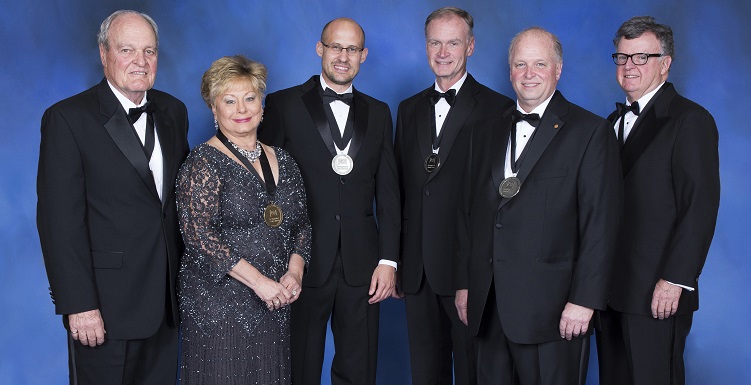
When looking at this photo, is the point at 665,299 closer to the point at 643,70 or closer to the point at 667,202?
the point at 667,202

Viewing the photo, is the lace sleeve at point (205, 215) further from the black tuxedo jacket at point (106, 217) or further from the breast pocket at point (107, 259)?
the breast pocket at point (107, 259)

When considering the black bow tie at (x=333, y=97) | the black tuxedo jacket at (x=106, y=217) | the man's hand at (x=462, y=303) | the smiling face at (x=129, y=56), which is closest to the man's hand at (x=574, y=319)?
the man's hand at (x=462, y=303)

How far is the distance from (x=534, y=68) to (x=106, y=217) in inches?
73.7

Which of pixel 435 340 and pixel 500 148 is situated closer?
pixel 500 148

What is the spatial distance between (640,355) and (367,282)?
1317mm

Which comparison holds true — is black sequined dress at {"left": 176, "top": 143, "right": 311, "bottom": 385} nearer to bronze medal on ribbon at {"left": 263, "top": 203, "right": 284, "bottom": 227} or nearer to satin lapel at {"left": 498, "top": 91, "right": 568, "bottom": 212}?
bronze medal on ribbon at {"left": 263, "top": 203, "right": 284, "bottom": 227}

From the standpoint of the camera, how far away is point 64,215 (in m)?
3.10

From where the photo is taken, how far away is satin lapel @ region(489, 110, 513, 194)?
3365 millimetres

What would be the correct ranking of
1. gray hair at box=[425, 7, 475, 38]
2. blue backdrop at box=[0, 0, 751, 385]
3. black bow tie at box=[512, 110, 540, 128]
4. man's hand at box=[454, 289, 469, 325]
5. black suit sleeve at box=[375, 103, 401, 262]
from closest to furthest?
1. black bow tie at box=[512, 110, 540, 128]
2. man's hand at box=[454, 289, 469, 325]
3. black suit sleeve at box=[375, 103, 401, 262]
4. gray hair at box=[425, 7, 475, 38]
5. blue backdrop at box=[0, 0, 751, 385]

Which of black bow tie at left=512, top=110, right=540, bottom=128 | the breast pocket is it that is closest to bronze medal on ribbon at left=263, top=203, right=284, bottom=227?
the breast pocket

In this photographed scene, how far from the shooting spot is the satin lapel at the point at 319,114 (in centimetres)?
389

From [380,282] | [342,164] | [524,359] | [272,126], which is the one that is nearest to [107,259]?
[272,126]

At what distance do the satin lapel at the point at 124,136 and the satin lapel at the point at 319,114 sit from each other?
930 mm

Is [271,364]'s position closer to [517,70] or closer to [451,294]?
[451,294]
